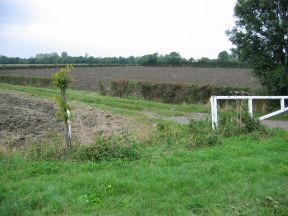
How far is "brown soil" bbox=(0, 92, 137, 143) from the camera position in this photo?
50.0 feet

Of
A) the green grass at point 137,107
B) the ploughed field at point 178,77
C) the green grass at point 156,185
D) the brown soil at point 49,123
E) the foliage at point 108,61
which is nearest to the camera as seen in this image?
the green grass at point 156,185

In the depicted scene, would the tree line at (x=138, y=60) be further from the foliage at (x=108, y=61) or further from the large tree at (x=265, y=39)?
the large tree at (x=265, y=39)

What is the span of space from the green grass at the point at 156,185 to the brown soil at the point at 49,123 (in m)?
2.70

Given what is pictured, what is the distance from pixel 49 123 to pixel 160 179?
12525mm

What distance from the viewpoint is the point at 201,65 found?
325 feet

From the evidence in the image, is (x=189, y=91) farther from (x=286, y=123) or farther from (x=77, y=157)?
(x=77, y=157)

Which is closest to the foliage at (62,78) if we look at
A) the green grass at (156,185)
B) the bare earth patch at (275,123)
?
the green grass at (156,185)

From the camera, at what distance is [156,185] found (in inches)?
291

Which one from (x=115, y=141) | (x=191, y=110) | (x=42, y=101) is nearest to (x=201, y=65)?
(x=42, y=101)

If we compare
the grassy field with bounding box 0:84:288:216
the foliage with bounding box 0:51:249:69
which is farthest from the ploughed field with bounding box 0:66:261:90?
the foliage with bounding box 0:51:249:69

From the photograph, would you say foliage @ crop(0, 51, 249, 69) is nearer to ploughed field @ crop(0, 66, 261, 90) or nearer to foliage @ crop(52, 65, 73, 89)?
ploughed field @ crop(0, 66, 261, 90)

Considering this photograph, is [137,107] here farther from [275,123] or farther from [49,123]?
[275,123]

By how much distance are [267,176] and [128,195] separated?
8.85 feet

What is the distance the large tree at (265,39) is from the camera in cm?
1791
